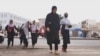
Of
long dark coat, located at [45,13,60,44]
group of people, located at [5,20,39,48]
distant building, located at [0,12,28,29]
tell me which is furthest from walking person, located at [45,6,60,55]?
distant building, located at [0,12,28,29]

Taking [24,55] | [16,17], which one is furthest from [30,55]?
[16,17]

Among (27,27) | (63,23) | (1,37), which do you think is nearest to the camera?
(63,23)

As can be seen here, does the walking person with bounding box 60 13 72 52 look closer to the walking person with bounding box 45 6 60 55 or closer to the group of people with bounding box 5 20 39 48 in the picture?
the walking person with bounding box 45 6 60 55

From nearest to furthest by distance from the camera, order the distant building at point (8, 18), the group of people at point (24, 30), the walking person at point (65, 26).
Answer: the walking person at point (65, 26), the group of people at point (24, 30), the distant building at point (8, 18)

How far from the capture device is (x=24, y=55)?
51.7 feet

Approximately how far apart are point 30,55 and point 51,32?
48.7 inches

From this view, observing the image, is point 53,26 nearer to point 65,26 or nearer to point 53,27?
point 53,27

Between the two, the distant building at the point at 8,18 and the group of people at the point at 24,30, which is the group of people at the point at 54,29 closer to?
the group of people at the point at 24,30

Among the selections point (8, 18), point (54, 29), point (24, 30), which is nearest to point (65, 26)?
point (54, 29)

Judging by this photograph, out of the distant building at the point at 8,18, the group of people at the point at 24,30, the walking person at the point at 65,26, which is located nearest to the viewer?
the walking person at the point at 65,26

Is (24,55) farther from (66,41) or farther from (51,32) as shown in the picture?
(66,41)

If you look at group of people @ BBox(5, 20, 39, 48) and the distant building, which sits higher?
the distant building

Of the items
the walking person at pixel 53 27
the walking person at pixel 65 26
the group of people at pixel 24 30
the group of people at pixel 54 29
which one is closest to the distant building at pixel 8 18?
the group of people at pixel 24 30

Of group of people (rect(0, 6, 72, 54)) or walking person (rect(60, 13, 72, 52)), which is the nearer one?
group of people (rect(0, 6, 72, 54))
